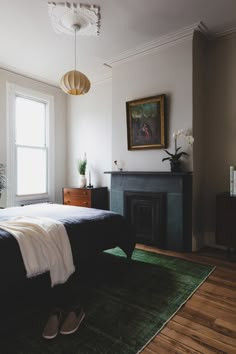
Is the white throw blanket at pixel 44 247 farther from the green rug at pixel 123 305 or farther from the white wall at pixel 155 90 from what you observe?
the white wall at pixel 155 90

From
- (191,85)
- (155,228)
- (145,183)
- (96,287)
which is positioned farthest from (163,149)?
(96,287)

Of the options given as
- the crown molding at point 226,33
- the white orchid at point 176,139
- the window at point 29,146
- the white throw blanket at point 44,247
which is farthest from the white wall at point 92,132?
the white throw blanket at point 44,247

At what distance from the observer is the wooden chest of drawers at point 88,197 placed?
169 inches

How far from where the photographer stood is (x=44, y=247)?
1840 mm

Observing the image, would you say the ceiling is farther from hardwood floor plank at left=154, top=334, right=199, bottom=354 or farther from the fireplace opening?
hardwood floor plank at left=154, top=334, right=199, bottom=354

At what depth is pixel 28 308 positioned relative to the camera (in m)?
1.87

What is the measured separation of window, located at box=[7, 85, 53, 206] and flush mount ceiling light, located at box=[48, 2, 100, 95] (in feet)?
6.53

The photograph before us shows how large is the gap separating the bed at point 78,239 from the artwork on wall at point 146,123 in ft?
4.70

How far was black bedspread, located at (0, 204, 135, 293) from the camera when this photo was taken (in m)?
1.66

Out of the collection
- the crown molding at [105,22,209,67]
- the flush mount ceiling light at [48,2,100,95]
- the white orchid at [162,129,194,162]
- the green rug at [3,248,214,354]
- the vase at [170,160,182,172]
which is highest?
the crown molding at [105,22,209,67]

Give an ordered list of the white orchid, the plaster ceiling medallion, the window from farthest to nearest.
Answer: the window, the white orchid, the plaster ceiling medallion

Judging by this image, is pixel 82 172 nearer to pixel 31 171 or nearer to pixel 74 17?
pixel 31 171

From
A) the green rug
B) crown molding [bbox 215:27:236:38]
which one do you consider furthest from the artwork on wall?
the green rug

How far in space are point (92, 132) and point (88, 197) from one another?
1432 millimetres
